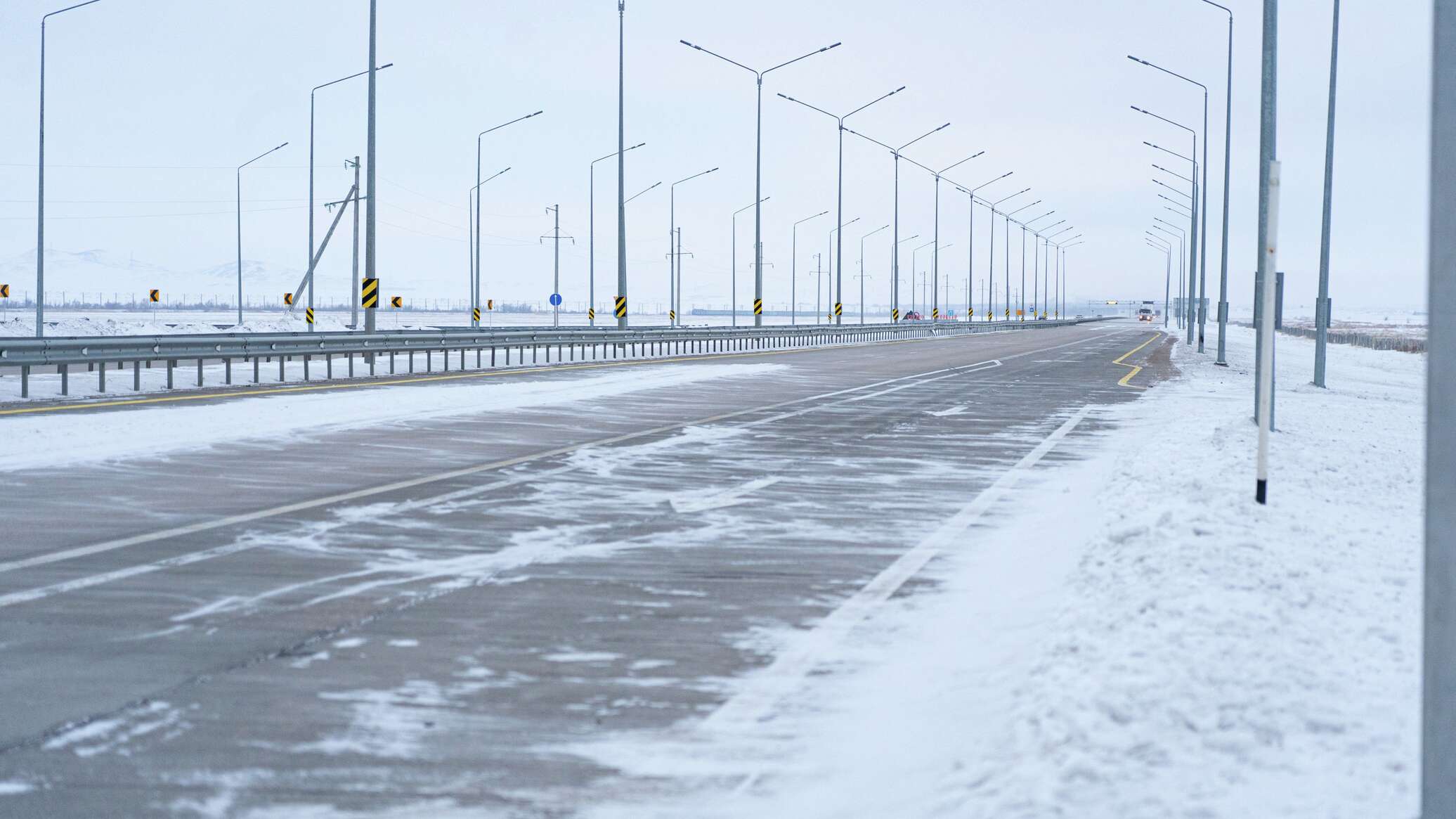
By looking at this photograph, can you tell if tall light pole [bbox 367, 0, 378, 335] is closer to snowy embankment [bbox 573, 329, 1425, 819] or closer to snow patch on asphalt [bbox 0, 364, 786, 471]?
snow patch on asphalt [bbox 0, 364, 786, 471]

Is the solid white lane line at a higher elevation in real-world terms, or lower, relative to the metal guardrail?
lower

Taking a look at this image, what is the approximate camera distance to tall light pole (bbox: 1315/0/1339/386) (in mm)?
28188

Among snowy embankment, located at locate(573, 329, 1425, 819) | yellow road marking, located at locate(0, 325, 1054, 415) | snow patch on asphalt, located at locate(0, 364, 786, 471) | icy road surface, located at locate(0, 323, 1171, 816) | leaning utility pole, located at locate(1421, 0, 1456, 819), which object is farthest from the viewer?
yellow road marking, located at locate(0, 325, 1054, 415)

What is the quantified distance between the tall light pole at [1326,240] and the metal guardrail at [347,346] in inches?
742

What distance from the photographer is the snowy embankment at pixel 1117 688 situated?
4840 millimetres

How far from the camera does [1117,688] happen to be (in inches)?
227

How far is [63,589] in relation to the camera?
8484mm

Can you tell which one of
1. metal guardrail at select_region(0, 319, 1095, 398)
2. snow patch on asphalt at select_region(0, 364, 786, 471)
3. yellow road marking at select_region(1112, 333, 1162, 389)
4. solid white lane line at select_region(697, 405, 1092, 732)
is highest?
metal guardrail at select_region(0, 319, 1095, 398)

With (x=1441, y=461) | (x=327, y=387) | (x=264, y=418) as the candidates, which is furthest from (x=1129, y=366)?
(x=1441, y=461)

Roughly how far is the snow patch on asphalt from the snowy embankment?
9.86 metres

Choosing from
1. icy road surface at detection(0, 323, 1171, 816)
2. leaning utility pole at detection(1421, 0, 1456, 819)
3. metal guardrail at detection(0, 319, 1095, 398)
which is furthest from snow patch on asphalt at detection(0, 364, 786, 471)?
leaning utility pole at detection(1421, 0, 1456, 819)

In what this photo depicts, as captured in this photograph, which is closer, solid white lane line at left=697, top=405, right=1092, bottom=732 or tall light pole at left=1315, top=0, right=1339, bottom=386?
solid white lane line at left=697, top=405, right=1092, bottom=732

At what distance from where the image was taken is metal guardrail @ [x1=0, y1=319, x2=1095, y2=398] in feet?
84.5

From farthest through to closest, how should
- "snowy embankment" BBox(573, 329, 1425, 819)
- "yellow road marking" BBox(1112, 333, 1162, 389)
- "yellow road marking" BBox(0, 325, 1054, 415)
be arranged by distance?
"yellow road marking" BBox(1112, 333, 1162, 389), "yellow road marking" BBox(0, 325, 1054, 415), "snowy embankment" BBox(573, 329, 1425, 819)
